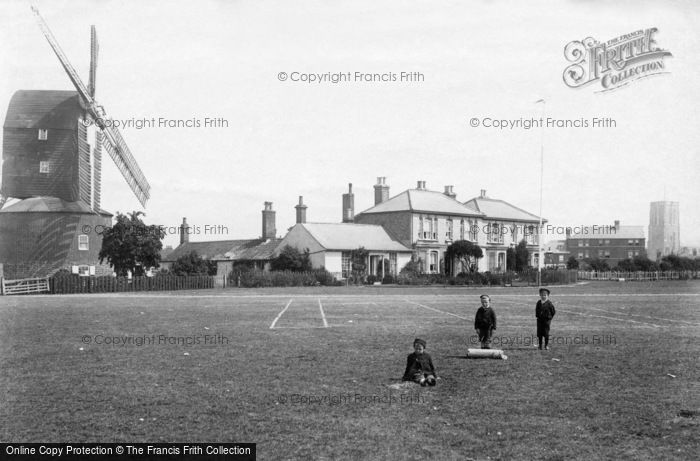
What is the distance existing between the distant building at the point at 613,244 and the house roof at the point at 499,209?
52890 mm

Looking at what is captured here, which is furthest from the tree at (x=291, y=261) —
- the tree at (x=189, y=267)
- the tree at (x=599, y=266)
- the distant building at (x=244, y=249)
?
the tree at (x=599, y=266)

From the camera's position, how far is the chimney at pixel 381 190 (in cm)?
7462

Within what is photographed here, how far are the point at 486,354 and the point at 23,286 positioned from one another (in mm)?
38732

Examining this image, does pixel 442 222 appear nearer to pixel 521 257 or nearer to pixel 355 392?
pixel 521 257

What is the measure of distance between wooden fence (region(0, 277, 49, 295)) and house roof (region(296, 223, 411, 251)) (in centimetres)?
2357

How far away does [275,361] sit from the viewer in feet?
43.3

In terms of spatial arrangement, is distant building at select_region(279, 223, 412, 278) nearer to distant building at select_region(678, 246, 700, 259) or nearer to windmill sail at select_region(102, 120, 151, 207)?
windmill sail at select_region(102, 120, 151, 207)

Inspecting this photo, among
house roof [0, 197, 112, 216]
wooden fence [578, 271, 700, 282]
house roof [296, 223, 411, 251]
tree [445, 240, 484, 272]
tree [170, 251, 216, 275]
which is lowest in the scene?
wooden fence [578, 271, 700, 282]

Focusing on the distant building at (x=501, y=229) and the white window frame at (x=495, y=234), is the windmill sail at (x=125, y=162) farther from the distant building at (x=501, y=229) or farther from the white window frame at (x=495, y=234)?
the white window frame at (x=495, y=234)

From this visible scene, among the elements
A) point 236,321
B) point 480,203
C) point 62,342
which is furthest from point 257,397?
point 480,203

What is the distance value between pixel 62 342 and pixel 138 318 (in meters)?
7.28

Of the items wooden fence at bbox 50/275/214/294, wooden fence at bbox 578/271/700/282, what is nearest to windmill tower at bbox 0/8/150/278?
wooden fence at bbox 50/275/214/294

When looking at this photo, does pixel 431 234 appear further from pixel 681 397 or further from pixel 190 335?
pixel 681 397

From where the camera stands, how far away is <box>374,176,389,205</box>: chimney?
7462 centimetres
